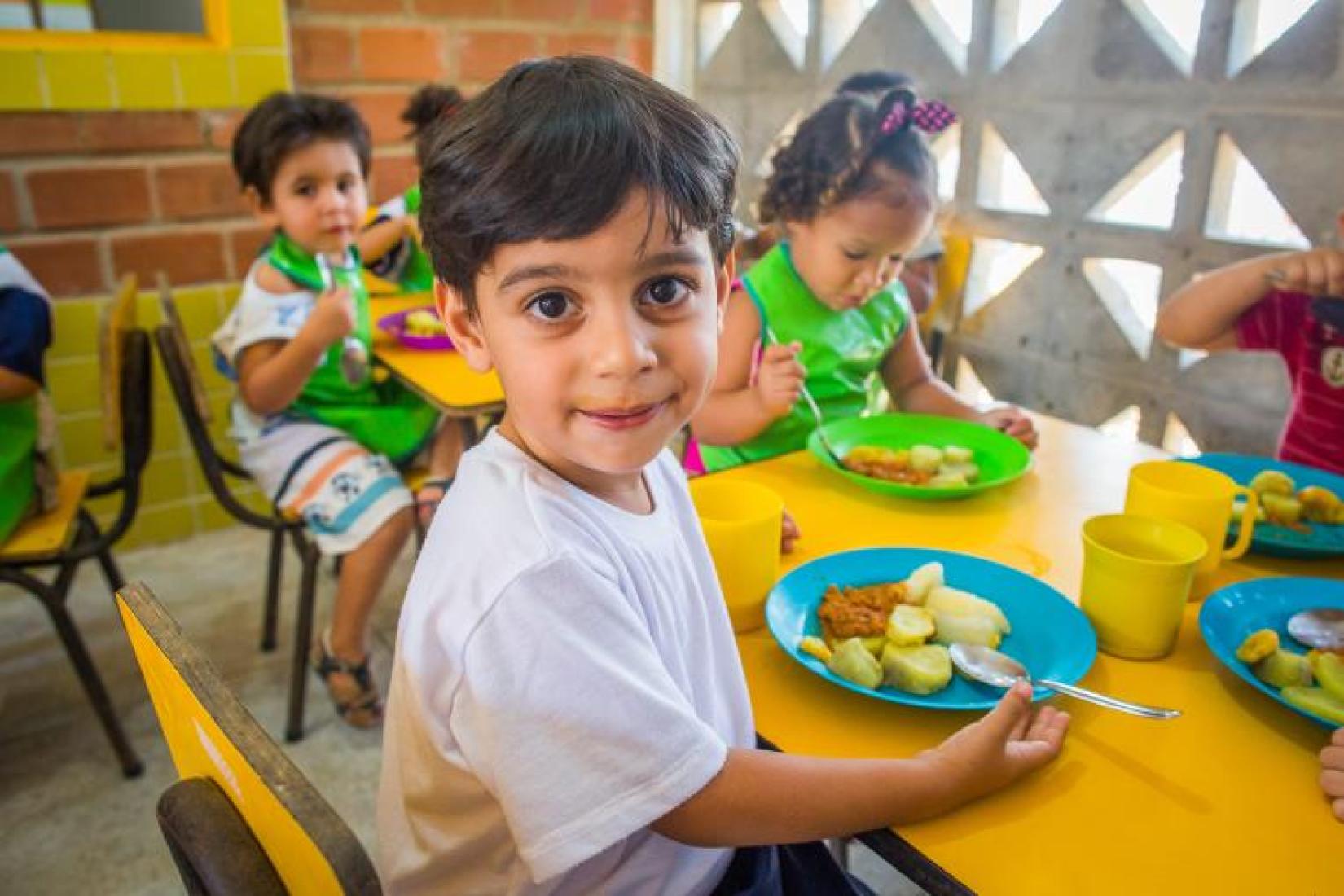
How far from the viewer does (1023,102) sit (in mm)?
2322

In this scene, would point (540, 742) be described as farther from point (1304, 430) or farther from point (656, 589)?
point (1304, 430)

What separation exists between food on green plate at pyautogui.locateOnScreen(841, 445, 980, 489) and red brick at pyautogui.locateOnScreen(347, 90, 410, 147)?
2.06 metres

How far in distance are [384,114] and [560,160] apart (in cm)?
245

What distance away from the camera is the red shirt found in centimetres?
154

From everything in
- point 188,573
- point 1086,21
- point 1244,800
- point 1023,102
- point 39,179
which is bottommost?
point 188,573

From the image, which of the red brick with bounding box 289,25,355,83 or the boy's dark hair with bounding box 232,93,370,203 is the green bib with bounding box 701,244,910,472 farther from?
the red brick with bounding box 289,25,355,83

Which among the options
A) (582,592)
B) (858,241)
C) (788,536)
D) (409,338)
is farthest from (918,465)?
(409,338)

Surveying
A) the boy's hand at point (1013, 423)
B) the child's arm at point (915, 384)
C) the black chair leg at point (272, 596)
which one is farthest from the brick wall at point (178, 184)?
the boy's hand at point (1013, 423)

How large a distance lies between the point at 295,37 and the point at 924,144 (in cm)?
192

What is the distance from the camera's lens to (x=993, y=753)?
705mm

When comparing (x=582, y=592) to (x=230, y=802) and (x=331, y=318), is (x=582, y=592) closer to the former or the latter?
(x=230, y=802)

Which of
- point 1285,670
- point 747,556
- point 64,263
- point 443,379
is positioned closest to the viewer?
point 1285,670

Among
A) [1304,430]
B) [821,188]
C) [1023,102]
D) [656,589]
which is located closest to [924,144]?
[821,188]

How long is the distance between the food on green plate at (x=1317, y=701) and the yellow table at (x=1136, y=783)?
0.09 ft
